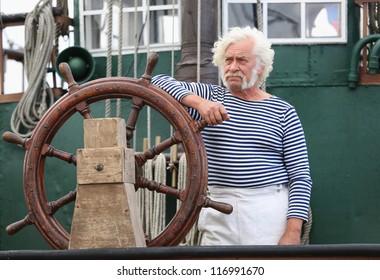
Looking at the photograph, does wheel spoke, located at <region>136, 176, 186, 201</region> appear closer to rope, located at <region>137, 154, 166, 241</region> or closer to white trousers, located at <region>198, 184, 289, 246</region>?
white trousers, located at <region>198, 184, 289, 246</region>

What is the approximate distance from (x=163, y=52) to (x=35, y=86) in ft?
2.44

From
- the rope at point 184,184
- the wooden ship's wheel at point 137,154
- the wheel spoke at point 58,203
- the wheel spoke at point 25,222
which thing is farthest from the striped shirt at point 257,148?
the rope at point 184,184

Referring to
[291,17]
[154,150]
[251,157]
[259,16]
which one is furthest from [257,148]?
[291,17]

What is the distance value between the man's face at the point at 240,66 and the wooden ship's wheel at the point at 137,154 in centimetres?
25

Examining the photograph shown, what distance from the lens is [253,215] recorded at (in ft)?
12.1

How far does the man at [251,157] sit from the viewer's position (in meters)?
3.66

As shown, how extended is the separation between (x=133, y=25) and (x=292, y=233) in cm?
234

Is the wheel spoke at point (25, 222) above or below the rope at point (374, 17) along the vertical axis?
below

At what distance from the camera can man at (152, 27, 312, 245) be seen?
144 inches

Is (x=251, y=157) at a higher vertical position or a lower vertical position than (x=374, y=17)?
lower

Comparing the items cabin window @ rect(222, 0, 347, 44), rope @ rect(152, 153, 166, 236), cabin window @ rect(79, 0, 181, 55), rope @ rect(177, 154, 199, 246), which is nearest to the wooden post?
rope @ rect(177, 154, 199, 246)

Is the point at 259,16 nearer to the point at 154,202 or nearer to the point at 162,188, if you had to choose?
the point at 154,202

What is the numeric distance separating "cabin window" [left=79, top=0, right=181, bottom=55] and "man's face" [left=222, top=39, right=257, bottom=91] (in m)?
1.63

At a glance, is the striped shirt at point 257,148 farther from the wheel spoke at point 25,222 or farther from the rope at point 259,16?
the rope at point 259,16
